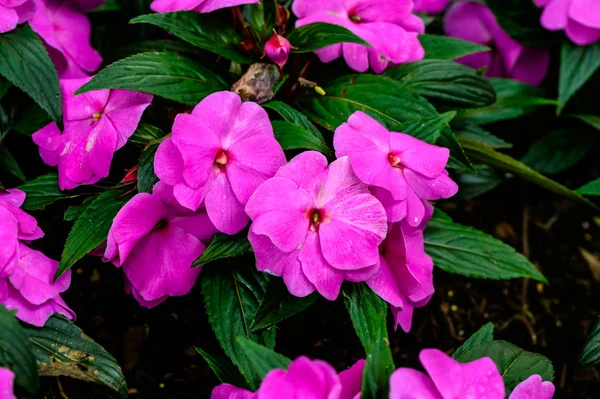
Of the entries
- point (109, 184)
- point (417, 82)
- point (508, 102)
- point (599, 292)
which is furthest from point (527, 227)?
point (109, 184)

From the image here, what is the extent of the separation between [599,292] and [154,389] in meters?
1.15

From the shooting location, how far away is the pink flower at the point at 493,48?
1887mm

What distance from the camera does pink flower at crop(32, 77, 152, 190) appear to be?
1.23m

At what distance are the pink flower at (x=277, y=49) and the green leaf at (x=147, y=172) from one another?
27cm

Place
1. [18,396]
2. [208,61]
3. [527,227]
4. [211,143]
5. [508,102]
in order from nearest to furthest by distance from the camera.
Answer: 1. [211,143]
2. [18,396]
3. [208,61]
4. [508,102]
5. [527,227]

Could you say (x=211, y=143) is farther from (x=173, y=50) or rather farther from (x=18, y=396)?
Answer: (x=18, y=396)

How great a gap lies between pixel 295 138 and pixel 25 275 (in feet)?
1.56

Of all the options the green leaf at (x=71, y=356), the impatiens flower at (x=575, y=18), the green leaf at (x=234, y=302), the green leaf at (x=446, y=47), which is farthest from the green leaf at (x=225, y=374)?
the impatiens flower at (x=575, y=18)

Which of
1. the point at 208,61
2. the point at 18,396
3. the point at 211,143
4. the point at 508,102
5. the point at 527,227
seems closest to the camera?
the point at 211,143

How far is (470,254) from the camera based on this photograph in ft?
4.74

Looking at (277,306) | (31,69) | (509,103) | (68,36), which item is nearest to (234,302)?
(277,306)

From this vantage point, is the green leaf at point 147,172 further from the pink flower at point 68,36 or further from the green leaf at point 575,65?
the green leaf at point 575,65

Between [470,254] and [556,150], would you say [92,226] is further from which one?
[556,150]

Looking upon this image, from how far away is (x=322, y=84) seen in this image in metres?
1.46
